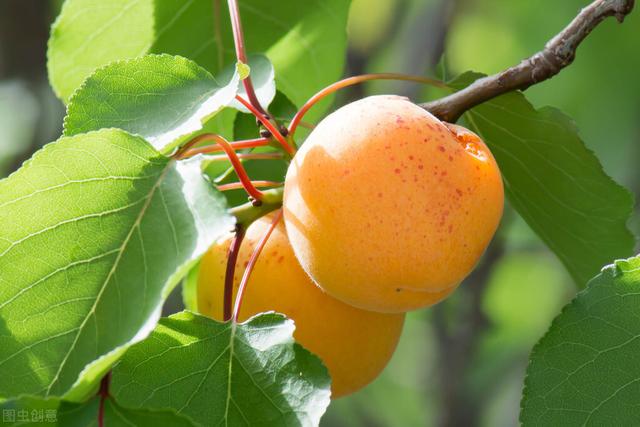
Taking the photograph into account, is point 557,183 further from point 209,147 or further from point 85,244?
point 85,244

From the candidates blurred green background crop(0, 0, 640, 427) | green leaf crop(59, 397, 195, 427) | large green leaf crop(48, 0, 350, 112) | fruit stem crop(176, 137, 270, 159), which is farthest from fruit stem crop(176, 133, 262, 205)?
blurred green background crop(0, 0, 640, 427)

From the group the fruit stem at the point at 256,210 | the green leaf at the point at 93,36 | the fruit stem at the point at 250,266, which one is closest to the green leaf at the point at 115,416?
the fruit stem at the point at 250,266

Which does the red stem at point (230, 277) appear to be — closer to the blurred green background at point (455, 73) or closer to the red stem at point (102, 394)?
the red stem at point (102, 394)

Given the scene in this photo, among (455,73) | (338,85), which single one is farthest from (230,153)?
(455,73)

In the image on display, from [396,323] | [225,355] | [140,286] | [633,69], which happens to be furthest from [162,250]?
[633,69]

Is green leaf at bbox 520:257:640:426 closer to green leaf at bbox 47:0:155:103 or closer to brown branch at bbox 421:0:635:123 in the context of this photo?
brown branch at bbox 421:0:635:123
